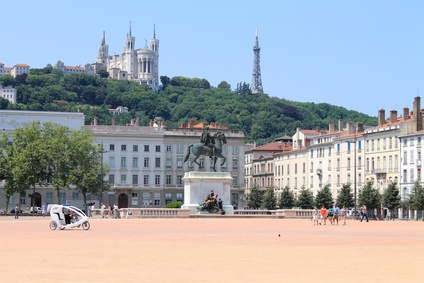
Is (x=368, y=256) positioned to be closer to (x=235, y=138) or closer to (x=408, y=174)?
(x=408, y=174)

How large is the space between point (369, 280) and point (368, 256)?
628 centimetres

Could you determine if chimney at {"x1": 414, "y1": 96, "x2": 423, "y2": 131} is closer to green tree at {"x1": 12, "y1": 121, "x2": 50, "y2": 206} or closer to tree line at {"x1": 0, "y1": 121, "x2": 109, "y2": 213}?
tree line at {"x1": 0, "y1": 121, "x2": 109, "y2": 213}

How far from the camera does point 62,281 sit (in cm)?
1769

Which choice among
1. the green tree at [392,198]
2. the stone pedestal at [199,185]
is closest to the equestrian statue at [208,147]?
the stone pedestal at [199,185]

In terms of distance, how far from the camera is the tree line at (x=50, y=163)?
10394 cm

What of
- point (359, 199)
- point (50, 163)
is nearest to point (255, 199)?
point (359, 199)

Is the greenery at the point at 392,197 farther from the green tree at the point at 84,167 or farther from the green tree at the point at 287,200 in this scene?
the green tree at the point at 84,167

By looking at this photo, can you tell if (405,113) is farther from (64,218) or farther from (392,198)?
(64,218)

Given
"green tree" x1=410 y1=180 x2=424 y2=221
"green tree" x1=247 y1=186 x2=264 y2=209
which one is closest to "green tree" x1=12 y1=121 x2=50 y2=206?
"green tree" x1=247 y1=186 x2=264 y2=209

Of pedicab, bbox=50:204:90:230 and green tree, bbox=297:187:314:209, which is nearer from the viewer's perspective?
pedicab, bbox=50:204:90:230

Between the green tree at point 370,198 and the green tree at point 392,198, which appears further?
the green tree at point 370,198

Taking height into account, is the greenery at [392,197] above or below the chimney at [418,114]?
below

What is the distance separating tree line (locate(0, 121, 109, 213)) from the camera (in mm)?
103938

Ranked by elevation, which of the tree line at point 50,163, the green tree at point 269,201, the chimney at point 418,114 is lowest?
the green tree at point 269,201
